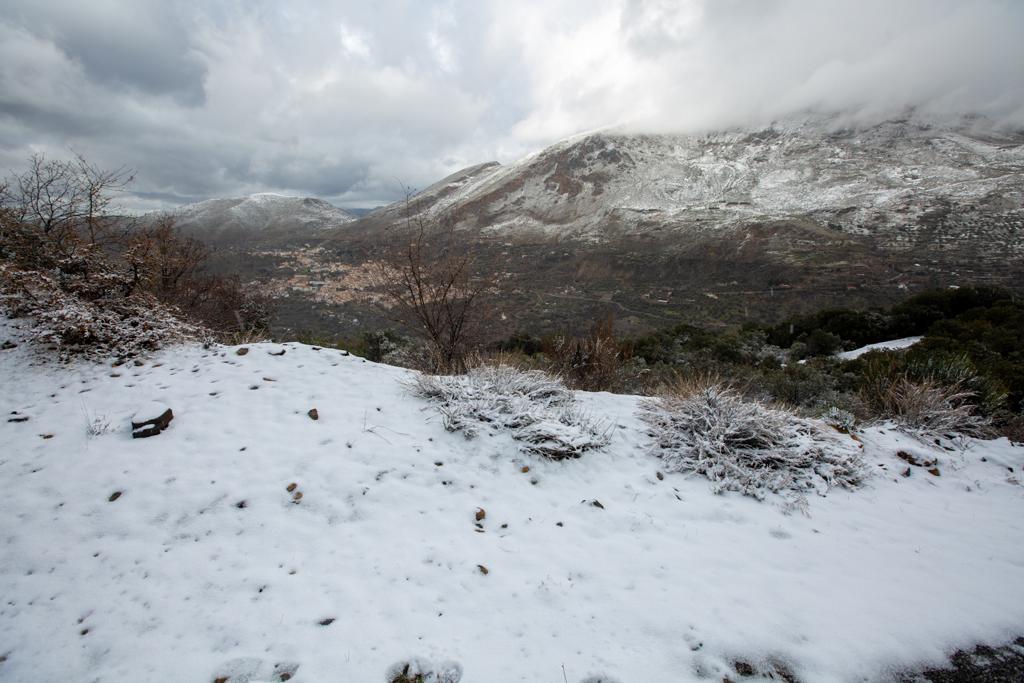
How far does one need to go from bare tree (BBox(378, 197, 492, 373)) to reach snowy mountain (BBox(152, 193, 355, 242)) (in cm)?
10266

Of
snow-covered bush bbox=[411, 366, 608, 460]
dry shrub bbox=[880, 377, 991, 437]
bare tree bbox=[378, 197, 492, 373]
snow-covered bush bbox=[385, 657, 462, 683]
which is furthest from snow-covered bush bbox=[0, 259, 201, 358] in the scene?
dry shrub bbox=[880, 377, 991, 437]

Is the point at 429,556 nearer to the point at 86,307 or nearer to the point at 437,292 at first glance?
the point at 437,292

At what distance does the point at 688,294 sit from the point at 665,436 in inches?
1444

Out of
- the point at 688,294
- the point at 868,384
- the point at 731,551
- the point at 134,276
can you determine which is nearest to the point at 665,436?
the point at 731,551

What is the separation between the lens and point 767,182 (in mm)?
72000

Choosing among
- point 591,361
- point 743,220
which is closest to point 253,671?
point 591,361

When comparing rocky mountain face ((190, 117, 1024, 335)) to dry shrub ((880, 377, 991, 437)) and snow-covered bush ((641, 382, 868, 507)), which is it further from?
dry shrub ((880, 377, 991, 437))

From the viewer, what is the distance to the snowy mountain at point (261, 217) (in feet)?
346

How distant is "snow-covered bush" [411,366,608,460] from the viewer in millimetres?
4488

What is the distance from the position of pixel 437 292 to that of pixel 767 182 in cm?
8295

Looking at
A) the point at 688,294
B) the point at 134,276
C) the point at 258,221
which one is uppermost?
the point at 258,221

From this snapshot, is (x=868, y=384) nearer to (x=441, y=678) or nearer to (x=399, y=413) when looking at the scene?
(x=399, y=413)

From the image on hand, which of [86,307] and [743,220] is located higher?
[743,220]

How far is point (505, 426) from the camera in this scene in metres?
4.72
